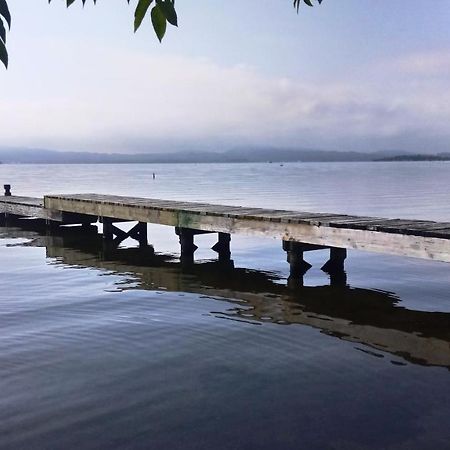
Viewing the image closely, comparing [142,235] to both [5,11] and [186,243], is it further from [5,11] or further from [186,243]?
[5,11]

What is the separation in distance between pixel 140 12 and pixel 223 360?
225 inches

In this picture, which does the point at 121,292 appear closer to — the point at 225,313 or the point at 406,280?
the point at 225,313

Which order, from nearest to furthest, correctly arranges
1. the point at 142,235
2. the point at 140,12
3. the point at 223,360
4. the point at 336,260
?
1. the point at 140,12
2. the point at 223,360
3. the point at 336,260
4. the point at 142,235

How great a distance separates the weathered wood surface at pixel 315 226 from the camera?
9422 millimetres

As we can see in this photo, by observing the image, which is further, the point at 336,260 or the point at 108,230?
the point at 108,230

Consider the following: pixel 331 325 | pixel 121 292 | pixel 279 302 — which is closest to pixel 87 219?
A: pixel 121 292

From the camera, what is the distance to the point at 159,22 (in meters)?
2.05

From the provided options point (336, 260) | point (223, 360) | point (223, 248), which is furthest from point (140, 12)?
point (223, 248)

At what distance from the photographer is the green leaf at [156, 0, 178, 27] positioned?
2.00m

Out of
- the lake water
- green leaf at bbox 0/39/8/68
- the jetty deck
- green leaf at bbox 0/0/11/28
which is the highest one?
green leaf at bbox 0/0/11/28

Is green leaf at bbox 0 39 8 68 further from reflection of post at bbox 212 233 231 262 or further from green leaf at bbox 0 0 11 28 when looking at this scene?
reflection of post at bbox 212 233 231 262

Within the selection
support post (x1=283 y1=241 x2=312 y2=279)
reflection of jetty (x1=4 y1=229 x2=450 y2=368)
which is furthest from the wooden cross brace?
support post (x1=283 y1=241 x2=312 y2=279)

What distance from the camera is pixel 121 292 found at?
1116 centimetres

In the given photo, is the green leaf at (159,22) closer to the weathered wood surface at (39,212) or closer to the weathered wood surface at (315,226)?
the weathered wood surface at (315,226)
